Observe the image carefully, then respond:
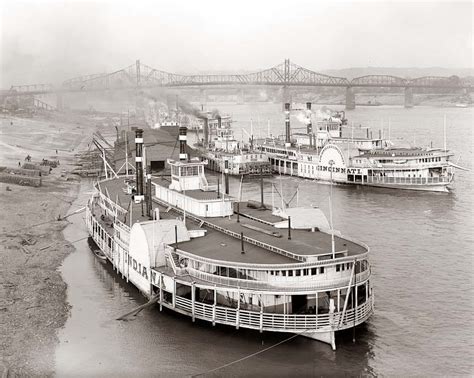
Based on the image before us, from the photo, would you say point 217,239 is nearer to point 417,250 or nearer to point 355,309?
point 355,309

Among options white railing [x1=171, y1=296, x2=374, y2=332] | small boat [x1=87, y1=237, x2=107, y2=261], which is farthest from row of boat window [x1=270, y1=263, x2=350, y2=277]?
small boat [x1=87, y1=237, x2=107, y2=261]

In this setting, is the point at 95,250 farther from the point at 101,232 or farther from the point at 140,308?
the point at 140,308

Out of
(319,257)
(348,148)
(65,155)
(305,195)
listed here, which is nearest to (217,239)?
(319,257)

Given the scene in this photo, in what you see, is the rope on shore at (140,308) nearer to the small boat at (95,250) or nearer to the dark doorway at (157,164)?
the small boat at (95,250)

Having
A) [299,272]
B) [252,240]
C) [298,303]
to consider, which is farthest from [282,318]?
[252,240]

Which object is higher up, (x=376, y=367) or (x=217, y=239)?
(x=217, y=239)

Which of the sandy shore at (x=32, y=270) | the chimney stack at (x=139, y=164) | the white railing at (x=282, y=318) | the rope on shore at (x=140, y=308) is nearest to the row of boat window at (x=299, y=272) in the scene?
the white railing at (x=282, y=318)
